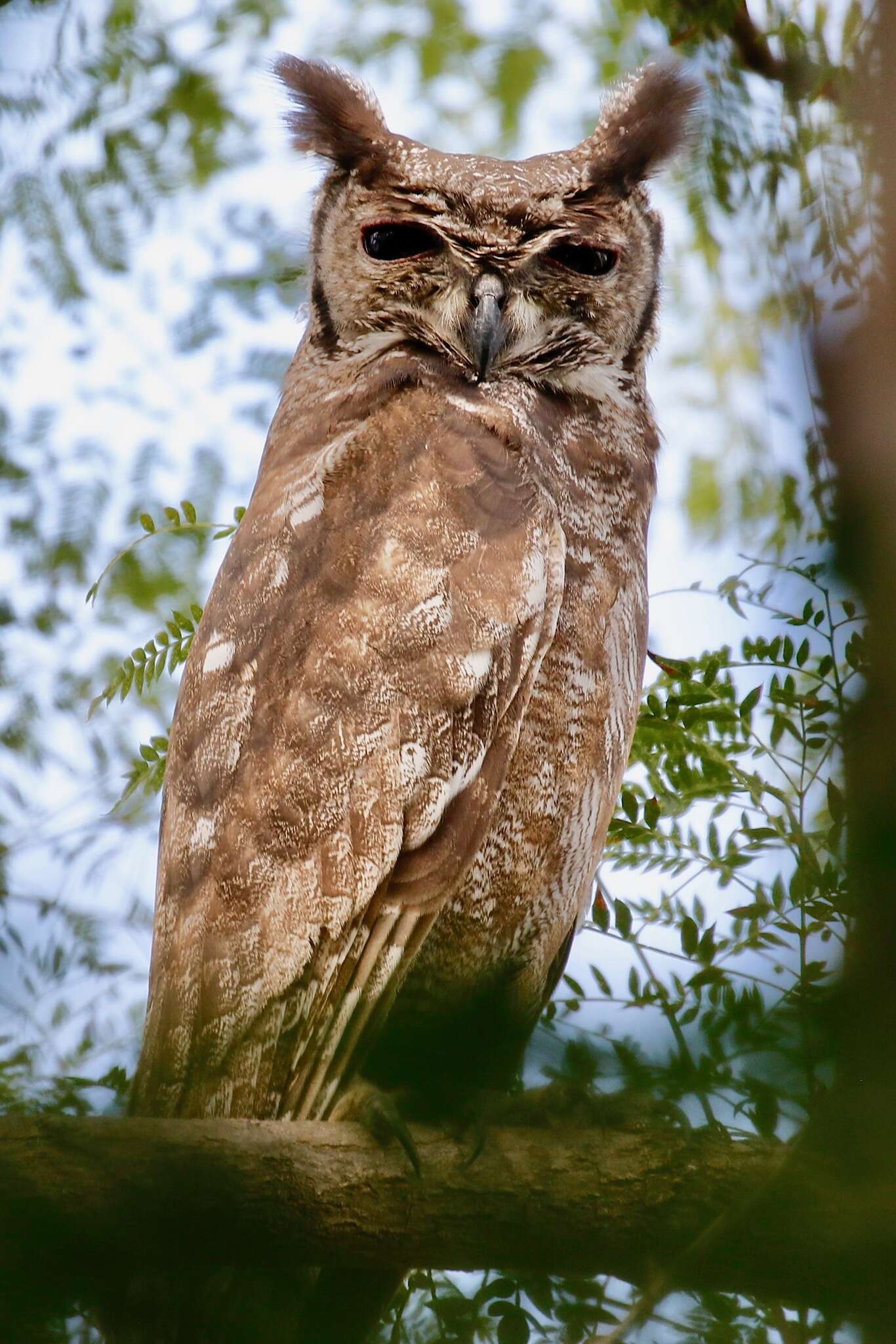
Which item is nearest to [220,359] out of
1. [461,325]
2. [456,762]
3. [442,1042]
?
[461,325]

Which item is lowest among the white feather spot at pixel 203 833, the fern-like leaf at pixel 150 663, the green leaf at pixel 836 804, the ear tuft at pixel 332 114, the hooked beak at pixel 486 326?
the green leaf at pixel 836 804

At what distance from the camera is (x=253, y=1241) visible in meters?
0.73

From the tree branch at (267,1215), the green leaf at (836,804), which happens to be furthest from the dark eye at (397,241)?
the green leaf at (836,804)

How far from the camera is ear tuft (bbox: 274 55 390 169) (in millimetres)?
2762

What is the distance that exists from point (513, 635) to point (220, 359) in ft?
3.66

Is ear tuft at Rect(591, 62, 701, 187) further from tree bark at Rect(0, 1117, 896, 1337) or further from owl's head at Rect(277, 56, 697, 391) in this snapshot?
tree bark at Rect(0, 1117, 896, 1337)

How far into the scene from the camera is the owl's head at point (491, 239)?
2.49 meters

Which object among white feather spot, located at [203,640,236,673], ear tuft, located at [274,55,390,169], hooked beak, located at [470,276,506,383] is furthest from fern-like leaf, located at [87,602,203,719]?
ear tuft, located at [274,55,390,169]

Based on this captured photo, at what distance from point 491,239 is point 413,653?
95cm

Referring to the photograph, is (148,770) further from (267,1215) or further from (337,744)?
(267,1215)

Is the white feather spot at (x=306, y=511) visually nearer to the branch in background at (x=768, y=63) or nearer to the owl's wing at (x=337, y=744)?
the owl's wing at (x=337, y=744)

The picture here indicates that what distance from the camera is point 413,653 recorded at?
6.75 feet

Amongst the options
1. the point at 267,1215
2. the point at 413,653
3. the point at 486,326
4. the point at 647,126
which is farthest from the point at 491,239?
the point at 267,1215

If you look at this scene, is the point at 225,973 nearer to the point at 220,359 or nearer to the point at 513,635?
the point at 513,635
